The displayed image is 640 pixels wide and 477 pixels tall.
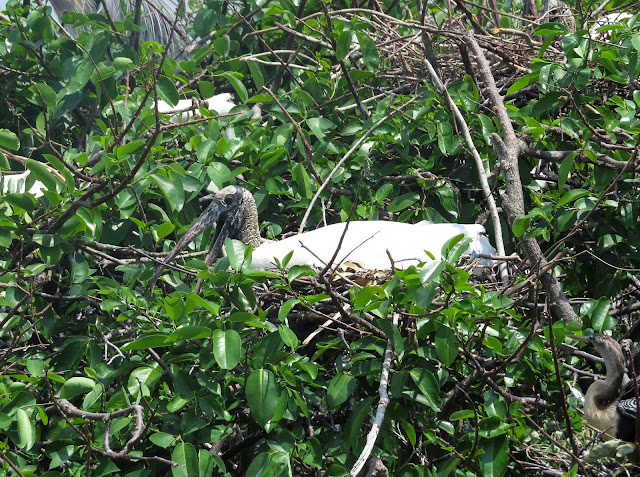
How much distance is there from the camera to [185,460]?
2230 mm

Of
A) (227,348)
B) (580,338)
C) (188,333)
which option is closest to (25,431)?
(188,333)

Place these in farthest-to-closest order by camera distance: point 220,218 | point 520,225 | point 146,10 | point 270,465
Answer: point 146,10
point 220,218
point 520,225
point 270,465

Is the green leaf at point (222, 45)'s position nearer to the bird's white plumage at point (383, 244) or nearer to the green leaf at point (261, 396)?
the bird's white plumage at point (383, 244)

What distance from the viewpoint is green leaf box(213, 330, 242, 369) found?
219cm

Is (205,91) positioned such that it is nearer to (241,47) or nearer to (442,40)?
(241,47)

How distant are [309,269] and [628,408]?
1045mm

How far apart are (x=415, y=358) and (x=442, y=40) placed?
2.46 meters

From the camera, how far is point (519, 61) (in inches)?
152

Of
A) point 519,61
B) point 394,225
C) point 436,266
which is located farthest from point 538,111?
point 436,266

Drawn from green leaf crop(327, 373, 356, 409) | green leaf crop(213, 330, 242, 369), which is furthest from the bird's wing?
green leaf crop(213, 330, 242, 369)

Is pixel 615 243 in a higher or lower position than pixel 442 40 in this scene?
lower

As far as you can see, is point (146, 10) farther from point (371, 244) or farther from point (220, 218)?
point (371, 244)

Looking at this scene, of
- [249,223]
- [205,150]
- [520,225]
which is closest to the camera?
[520,225]

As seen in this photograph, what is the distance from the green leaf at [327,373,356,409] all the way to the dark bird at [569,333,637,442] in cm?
74
